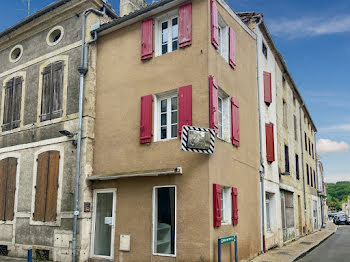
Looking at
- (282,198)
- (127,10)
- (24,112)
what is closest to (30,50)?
(24,112)

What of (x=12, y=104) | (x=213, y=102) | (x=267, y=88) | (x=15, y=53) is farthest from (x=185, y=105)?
(x=15, y=53)

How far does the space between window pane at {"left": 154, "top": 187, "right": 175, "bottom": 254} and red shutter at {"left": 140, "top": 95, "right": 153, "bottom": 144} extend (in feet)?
4.91

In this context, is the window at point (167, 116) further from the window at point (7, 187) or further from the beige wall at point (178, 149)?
the window at point (7, 187)

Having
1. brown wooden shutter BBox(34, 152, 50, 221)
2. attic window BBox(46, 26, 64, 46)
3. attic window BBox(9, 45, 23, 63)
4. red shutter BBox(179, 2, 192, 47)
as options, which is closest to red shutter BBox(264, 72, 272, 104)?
red shutter BBox(179, 2, 192, 47)

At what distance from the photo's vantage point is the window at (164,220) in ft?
32.2

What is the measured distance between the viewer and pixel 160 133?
1076 cm

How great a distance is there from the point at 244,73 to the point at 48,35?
7.22 metres

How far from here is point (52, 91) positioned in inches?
521

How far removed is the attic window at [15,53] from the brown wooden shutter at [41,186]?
4.54 metres

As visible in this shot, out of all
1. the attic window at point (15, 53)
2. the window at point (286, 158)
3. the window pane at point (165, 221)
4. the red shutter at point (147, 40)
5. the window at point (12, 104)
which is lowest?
the window pane at point (165, 221)

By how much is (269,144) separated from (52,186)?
27.0ft

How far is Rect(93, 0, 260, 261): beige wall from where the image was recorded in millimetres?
9578

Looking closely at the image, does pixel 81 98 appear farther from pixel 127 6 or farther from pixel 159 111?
pixel 127 6

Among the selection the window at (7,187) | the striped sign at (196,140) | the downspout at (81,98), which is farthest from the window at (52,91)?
the striped sign at (196,140)
